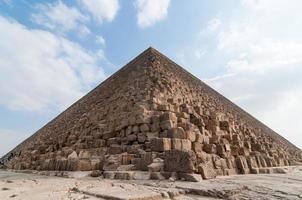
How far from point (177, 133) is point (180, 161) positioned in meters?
1.45

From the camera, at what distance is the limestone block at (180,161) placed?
4972 millimetres

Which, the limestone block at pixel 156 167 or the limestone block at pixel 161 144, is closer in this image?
the limestone block at pixel 156 167

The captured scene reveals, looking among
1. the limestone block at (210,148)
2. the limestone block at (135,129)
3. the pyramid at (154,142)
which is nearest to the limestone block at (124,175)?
the pyramid at (154,142)

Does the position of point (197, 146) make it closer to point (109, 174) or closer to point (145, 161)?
point (145, 161)

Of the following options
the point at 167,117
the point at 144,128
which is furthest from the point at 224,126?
the point at 144,128

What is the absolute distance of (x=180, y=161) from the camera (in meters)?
5.16

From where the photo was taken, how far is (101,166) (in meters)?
6.65

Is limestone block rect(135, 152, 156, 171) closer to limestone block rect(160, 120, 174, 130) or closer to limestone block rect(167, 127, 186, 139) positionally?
limestone block rect(167, 127, 186, 139)

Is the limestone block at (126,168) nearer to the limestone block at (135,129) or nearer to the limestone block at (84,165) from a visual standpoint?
the limestone block at (84,165)

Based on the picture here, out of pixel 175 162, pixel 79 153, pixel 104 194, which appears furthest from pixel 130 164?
pixel 104 194

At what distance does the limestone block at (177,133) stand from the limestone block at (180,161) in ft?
3.59

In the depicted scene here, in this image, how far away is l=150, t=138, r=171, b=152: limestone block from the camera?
607 centimetres

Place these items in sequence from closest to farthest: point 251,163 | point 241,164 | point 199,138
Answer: point 199,138 < point 241,164 < point 251,163

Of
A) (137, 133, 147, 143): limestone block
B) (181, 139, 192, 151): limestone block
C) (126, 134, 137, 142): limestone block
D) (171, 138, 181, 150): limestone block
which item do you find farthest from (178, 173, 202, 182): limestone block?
(126, 134, 137, 142): limestone block
